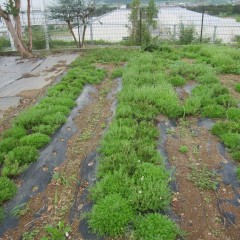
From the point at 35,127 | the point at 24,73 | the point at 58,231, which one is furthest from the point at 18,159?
the point at 24,73

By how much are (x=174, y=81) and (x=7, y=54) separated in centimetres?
674

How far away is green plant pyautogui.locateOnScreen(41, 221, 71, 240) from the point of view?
250cm

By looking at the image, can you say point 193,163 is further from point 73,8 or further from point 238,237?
point 73,8

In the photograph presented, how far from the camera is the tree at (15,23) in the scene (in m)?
8.48

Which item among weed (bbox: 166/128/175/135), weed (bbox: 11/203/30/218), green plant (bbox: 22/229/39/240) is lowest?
green plant (bbox: 22/229/39/240)

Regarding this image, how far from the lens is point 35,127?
431 centimetres

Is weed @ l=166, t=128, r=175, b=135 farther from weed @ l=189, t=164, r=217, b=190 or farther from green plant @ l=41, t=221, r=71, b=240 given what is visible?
green plant @ l=41, t=221, r=71, b=240

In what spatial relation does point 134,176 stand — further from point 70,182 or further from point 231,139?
point 231,139

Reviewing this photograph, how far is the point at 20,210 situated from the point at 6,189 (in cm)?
34

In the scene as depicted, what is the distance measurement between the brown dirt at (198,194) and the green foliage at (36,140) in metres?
1.68

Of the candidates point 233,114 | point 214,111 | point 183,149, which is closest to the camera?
point 183,149

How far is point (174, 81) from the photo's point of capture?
19.6 feet

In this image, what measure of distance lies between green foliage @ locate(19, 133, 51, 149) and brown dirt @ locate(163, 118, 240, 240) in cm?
168

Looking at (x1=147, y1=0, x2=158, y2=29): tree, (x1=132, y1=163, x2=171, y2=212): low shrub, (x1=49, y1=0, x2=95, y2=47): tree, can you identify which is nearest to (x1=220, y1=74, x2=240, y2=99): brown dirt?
(x1=132, y1=163, x2=171, y2=212): low shrub
